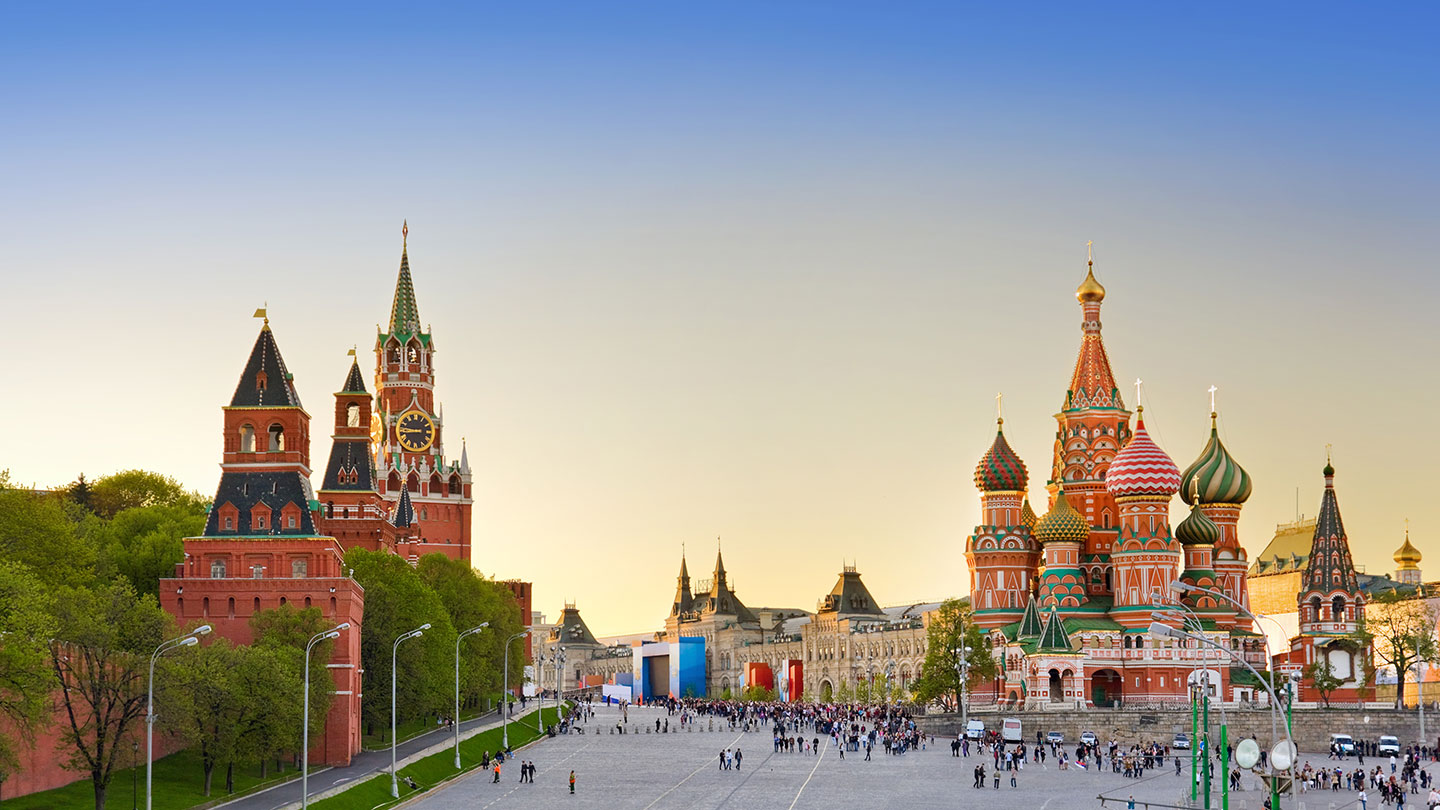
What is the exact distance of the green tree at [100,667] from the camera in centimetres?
5981

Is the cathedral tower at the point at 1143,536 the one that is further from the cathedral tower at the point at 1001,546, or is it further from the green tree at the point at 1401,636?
the green tree at the point at 1401,636

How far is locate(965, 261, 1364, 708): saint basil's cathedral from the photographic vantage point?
119 metres

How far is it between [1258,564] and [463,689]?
385 feet

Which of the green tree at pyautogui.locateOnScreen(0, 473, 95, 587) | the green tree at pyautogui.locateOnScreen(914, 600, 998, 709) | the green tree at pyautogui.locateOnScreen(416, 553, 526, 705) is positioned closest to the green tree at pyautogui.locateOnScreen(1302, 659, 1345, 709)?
the green tree at pyautogui.locateOnScreen(914, 600, 998, 709)

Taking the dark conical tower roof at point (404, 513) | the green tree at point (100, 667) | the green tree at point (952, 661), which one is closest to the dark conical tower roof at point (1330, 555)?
the green tree at point (952, 661)

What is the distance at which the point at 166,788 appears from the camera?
216 feet

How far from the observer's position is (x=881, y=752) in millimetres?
98000

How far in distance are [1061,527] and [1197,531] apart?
377 inches

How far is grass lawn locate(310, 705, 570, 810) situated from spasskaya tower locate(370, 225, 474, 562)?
46.9m

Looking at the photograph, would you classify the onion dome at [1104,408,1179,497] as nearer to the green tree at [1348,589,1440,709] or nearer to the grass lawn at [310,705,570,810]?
the green tree at [1348,589,1440,709]

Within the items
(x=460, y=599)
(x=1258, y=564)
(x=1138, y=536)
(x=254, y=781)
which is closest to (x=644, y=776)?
(x=254, y=781)

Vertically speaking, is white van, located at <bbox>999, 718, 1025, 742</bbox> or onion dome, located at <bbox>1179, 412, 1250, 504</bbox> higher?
onion dome, located at <bbox>1179, 412, 1250, 504</bbox>

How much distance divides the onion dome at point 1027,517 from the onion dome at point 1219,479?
35.5ft

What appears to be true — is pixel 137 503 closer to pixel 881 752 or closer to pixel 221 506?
pixel 221 506
